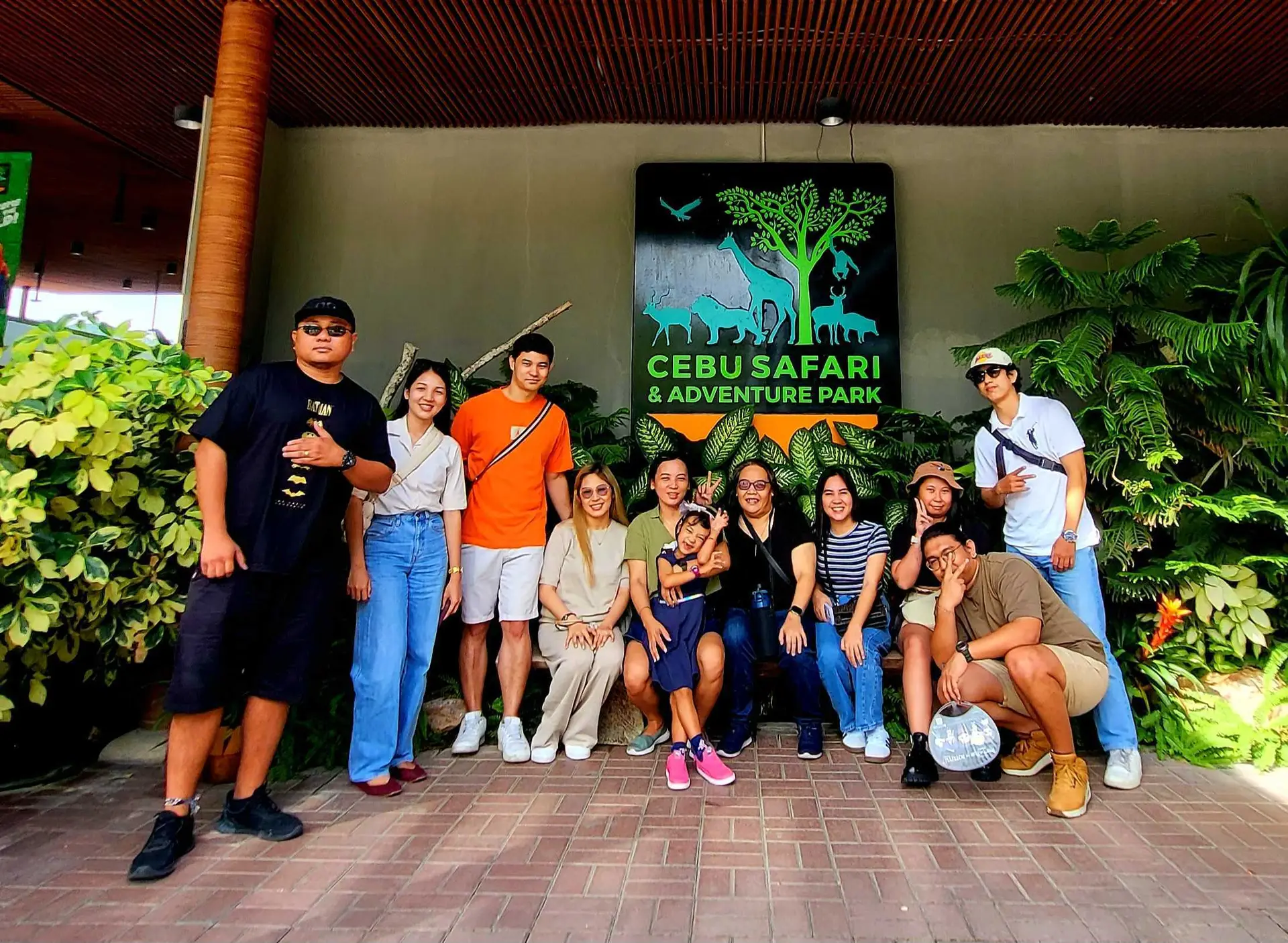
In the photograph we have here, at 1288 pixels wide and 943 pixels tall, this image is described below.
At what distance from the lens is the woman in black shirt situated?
11.2 ft

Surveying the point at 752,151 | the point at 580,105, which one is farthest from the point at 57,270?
the point at 752,151

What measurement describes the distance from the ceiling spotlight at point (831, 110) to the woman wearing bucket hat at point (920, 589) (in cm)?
298

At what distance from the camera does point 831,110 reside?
516 cm

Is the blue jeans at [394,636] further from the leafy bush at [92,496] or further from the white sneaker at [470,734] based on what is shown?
the leafy bush at [92,496]

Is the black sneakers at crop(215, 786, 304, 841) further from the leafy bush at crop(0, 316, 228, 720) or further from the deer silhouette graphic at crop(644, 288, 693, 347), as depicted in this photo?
the deer silhouette graphic at crop(644, 288, 693, 347)

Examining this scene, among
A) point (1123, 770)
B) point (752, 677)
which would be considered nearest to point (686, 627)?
point (752, 677)

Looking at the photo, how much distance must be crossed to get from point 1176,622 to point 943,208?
11.2ft

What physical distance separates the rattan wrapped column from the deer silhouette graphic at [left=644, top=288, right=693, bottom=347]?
2.63 m

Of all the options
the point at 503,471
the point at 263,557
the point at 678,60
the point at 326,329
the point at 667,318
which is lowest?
the point at 263,557

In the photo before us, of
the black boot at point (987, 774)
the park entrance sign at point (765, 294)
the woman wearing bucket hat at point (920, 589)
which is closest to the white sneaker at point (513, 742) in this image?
the woman wearing bucket hat at point (920, 589)

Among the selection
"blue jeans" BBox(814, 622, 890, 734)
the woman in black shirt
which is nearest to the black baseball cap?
the woman in black shirt

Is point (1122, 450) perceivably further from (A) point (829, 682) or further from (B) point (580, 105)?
(B) point (580, 105)

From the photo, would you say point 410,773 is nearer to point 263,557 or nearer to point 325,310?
point 263,557

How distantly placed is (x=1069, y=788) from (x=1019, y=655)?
50cm
